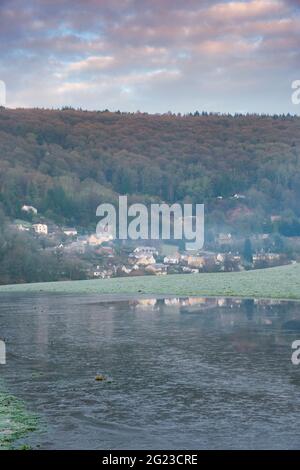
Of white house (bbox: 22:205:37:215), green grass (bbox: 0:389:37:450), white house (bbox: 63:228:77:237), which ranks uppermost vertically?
white house (bbox: 22:205:37:215)

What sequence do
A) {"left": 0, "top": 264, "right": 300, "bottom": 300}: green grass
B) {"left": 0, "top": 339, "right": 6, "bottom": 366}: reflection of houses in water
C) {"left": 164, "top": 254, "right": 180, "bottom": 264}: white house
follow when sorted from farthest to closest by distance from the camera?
{"left": 164, "top": 254, "right": 180, "bottom": 264}: white house < {"left": 0, "top": 264, "right": 300, "bottom": 300}: green grass < {"left": 0, "top": 339, "right": 6, "bottom": 366}: reflection of houses in water

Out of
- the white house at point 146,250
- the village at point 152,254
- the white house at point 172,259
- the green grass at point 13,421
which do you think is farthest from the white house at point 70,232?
the green grass at point 13,421

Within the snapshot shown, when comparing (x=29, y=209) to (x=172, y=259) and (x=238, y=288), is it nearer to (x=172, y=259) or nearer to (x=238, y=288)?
(x=172, y=259)

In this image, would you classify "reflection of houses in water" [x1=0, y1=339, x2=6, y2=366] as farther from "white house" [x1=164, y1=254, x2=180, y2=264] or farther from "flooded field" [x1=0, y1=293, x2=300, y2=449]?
"white house" [x1=164, y1=254, x2=180, y2=264]

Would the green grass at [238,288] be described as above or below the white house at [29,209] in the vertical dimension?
below

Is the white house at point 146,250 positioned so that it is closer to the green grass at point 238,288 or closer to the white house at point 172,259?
the white house at point 172,259

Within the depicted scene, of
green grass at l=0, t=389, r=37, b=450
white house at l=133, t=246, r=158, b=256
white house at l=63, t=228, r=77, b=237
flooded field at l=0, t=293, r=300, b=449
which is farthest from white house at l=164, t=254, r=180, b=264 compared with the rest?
green grass at l=0, t=389, r=37, b=450

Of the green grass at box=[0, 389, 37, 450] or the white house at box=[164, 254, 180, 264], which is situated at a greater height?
the white house at box=[164, 254, 180, 264]
